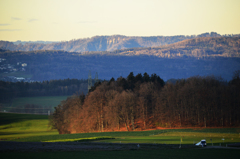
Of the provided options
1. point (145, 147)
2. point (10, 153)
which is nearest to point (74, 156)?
point (10, 153)

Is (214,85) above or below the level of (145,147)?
above

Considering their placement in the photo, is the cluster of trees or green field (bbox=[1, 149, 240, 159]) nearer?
green field (bbox=[1, 149, 240, 159])

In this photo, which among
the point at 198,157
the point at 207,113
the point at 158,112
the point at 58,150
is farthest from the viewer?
the point at 158,112

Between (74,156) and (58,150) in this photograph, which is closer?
(74,156)

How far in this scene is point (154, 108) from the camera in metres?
113

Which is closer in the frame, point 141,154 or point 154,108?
point 141,154

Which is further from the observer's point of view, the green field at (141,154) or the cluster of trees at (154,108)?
the cluster of trees at (154,108)

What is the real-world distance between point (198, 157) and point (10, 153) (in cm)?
2636

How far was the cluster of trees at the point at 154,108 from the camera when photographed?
10031 cm

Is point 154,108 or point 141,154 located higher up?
point 141,154

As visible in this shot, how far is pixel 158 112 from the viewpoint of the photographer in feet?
356

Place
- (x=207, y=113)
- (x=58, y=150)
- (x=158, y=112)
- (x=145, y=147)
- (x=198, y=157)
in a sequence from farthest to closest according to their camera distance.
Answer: (x=158, y=112)
(x=207, y=113)
(x=145, y=147)
(x=58, y=150)
(x=198, y=157)

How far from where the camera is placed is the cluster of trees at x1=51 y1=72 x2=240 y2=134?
10031 cm

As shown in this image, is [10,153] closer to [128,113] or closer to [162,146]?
[162,146]
